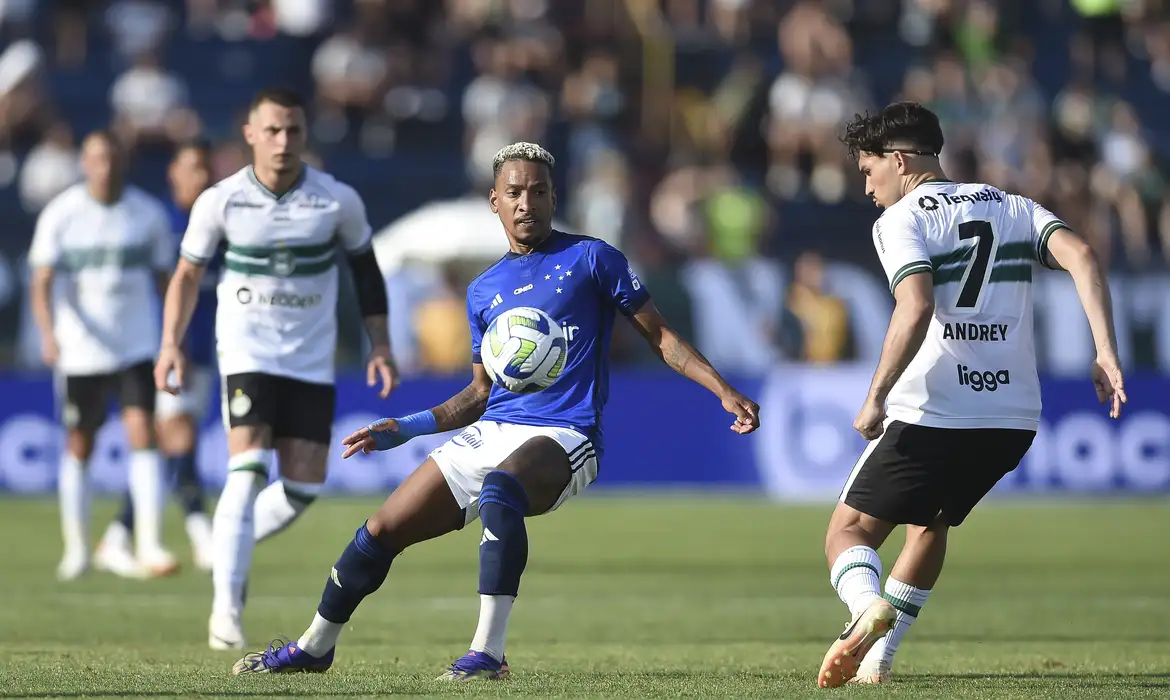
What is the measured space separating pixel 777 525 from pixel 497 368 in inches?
392

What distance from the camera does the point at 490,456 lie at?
7.41 metres

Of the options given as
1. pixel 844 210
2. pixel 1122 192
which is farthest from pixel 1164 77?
pixel 844 210

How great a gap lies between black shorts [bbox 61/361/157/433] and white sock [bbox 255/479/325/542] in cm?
345

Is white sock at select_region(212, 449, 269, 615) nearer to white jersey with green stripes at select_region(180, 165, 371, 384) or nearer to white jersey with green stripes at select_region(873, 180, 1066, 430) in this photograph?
white jersey with green stripes at select_region(180, 165, 371, 384)

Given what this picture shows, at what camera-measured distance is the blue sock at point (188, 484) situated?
13.8 metres

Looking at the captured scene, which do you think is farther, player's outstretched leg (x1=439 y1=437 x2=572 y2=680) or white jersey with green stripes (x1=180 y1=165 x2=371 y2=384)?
white jersey with green stripes (x1=180 y1=165 x2=371 y2=384)

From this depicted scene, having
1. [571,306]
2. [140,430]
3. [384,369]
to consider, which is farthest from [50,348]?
[571,306]

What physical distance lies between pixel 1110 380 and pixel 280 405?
4.22 m

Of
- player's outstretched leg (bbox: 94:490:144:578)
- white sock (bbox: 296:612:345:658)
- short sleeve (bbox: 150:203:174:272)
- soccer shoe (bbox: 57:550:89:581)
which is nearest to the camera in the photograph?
white sock (bbox: 296:612:345:658)

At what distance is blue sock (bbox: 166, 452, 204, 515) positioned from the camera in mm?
13844

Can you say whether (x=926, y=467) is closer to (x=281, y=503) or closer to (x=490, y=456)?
(x=490, y=456)

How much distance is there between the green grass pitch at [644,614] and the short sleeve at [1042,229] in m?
1.69

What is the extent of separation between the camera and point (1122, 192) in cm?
2462

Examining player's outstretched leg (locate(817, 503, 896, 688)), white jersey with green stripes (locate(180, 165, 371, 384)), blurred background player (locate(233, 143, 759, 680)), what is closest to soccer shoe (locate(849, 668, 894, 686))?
player's outstretched leg (locate(817, 503, 896, 688))
